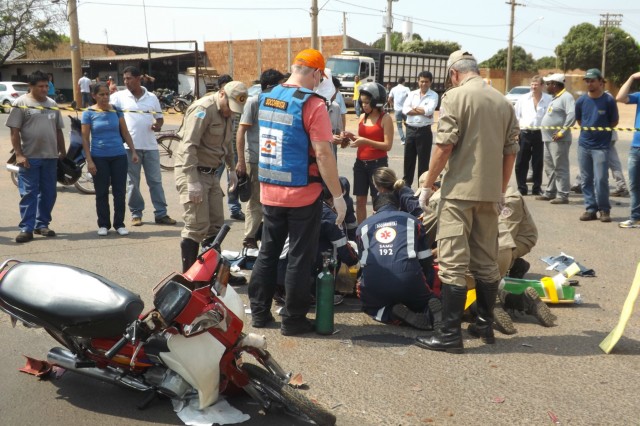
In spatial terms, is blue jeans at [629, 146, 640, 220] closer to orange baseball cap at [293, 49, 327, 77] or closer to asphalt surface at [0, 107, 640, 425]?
asphalt surface at [0, 107, 640, 425]

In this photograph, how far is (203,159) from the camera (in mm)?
6074

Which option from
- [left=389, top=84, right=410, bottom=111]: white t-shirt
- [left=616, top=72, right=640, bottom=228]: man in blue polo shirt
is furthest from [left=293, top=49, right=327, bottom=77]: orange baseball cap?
[left=389, top=84, right=410, bottom=111]: white t-shirt

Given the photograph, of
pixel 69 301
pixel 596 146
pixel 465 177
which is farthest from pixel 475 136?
pixel 596 146

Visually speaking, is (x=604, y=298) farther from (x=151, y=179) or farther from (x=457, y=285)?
(x=151, y=179)

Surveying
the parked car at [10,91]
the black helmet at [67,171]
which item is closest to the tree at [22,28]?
the parked car at [10,91]

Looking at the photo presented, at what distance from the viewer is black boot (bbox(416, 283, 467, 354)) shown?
4.72m

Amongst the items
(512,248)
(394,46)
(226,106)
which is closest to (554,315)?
(512,248)

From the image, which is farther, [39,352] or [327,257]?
[327,257]

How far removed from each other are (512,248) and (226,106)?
2828 millimetres

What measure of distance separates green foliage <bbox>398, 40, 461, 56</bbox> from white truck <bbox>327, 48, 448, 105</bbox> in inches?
1066

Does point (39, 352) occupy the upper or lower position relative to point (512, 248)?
lower

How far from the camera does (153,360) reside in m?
3.85

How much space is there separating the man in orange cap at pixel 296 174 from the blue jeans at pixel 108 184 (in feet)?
12.9

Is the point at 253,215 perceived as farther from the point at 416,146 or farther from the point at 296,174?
the point at 416,146
